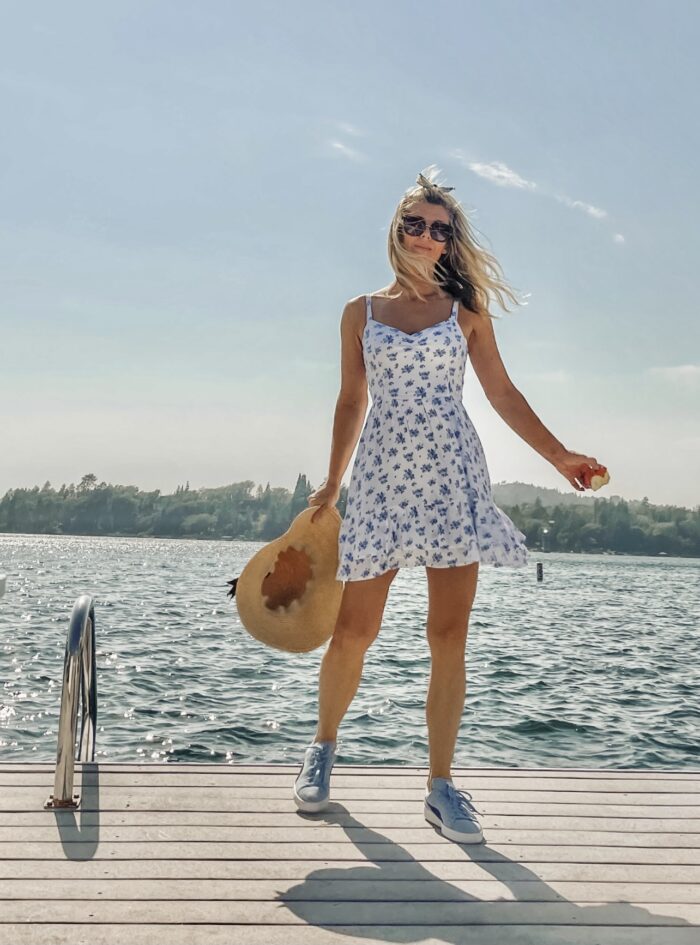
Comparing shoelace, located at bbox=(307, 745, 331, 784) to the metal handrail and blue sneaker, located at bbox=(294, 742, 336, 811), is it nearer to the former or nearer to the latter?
blue sneaker, located at bbox=(294, 742, 336, 811)

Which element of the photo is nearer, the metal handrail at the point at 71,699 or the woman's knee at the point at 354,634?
the metal handrail at the point at 71,699

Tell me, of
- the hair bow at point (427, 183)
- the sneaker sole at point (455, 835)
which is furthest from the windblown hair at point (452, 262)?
the sneaker sole at point (455, 835)

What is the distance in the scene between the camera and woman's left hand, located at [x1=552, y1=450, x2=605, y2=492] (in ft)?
9.48

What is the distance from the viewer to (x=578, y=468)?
2.93 m

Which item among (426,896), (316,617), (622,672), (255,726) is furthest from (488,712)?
(426,896)

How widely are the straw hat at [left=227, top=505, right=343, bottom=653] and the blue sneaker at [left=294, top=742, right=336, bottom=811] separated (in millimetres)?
310

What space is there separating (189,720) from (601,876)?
694 cm

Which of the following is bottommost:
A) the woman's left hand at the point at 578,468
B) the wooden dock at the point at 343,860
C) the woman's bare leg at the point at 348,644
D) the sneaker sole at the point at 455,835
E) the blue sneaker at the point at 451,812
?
the wooden dock at the point at 343,860

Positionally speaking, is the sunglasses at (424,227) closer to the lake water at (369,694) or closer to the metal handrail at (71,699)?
the metal handrail at (71,699)

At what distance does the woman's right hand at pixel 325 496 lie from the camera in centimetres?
319

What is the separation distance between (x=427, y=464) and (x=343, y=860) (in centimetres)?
110

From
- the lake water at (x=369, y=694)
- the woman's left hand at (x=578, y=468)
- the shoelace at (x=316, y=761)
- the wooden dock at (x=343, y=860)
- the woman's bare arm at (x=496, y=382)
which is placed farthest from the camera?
the lake water at (x=369, y=694)

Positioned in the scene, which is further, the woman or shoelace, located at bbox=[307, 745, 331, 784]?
shoelace, located at bbox=[307, 745, 331, 784]

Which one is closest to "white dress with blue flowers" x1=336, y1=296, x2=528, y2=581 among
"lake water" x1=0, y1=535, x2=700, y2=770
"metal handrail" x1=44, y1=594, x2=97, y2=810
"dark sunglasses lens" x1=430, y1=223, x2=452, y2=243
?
"dark sunglasses lens" x1=430, y1=223, x2=452, y2=243
